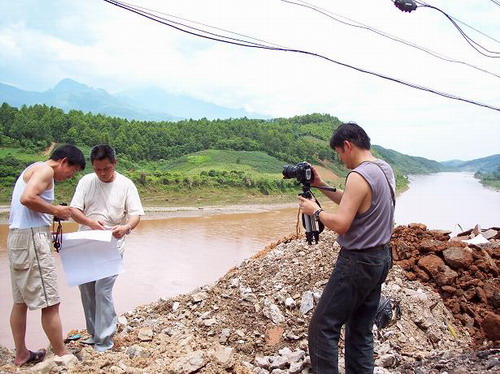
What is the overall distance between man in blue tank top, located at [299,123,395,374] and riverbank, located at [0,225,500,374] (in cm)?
86

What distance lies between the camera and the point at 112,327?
11.7 ft

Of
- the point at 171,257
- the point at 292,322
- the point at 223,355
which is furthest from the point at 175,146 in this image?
the point at 223,355

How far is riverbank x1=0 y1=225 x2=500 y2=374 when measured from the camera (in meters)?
3.23

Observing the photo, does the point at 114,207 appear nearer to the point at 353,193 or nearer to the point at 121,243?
the point at 121,243

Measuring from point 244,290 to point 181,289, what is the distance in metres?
4.99

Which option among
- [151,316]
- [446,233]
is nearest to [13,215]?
[151,316]

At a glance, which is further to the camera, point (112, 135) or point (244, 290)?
point (112, 135)

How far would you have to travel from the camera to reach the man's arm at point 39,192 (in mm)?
2996

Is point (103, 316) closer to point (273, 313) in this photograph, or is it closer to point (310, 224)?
point (273, 313)

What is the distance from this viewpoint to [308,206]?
2557mm

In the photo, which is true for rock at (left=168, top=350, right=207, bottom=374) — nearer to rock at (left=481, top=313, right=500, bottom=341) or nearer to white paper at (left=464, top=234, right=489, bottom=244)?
rock at (left=481, top=313, right=500, bottom=341)

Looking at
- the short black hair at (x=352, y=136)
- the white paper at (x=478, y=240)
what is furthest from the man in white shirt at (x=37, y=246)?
the white paper at (x=478, y=240)

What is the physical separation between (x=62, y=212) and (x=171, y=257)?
10.3m

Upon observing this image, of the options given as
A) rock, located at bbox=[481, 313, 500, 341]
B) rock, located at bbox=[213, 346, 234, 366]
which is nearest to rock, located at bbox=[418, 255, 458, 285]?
rock, located at bbox=[481, 313, 500, 341]
